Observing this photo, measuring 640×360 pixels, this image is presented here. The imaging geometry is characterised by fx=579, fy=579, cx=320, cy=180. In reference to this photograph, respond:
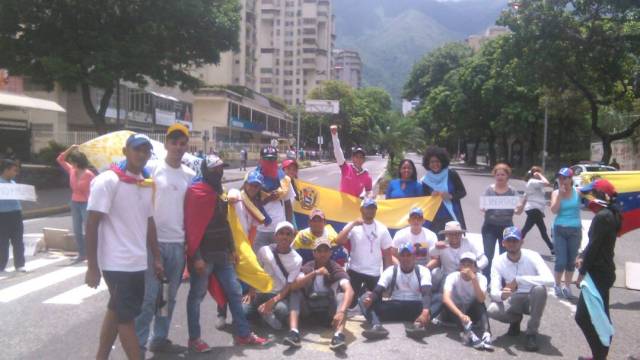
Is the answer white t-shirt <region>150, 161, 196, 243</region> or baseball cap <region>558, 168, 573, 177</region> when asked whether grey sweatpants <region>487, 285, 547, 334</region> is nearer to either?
baseball cap <region>558, 168, 573, 177</region>

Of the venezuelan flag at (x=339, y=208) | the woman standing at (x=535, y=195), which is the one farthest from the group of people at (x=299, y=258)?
the woman standing at (x=535, y=195)

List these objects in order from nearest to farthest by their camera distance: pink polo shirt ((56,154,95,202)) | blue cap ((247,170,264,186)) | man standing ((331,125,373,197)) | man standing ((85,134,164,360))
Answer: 1. man standing ((85,134,164,360))
2. blue cap ((247,170,264,186))
3. man standing ((331,125,373,197))
4. pink polo shirt ((56,154,95,202))

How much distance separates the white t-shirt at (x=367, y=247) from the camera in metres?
6.76

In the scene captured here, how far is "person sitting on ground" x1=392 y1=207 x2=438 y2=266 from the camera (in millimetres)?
7008

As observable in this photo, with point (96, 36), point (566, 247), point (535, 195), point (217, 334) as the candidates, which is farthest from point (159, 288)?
point (96, 36)

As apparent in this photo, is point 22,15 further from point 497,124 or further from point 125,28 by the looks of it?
point 497,124

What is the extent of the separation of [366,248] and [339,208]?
207cm

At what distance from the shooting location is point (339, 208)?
346 inches

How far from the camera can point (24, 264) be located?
907 centimetres

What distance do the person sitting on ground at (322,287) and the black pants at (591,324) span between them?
224 centimetres

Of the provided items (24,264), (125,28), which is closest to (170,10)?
(125,28)

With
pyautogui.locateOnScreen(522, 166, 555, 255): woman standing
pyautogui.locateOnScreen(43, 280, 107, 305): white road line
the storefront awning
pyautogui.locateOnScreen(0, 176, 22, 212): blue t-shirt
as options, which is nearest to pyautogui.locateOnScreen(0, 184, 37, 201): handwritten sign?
pyautogui.locateOnScreen(0, 176, 22, 212): blue t-shirt

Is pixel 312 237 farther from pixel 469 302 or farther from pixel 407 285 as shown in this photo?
pixel 469 302

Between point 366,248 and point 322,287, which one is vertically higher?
point 366,248
